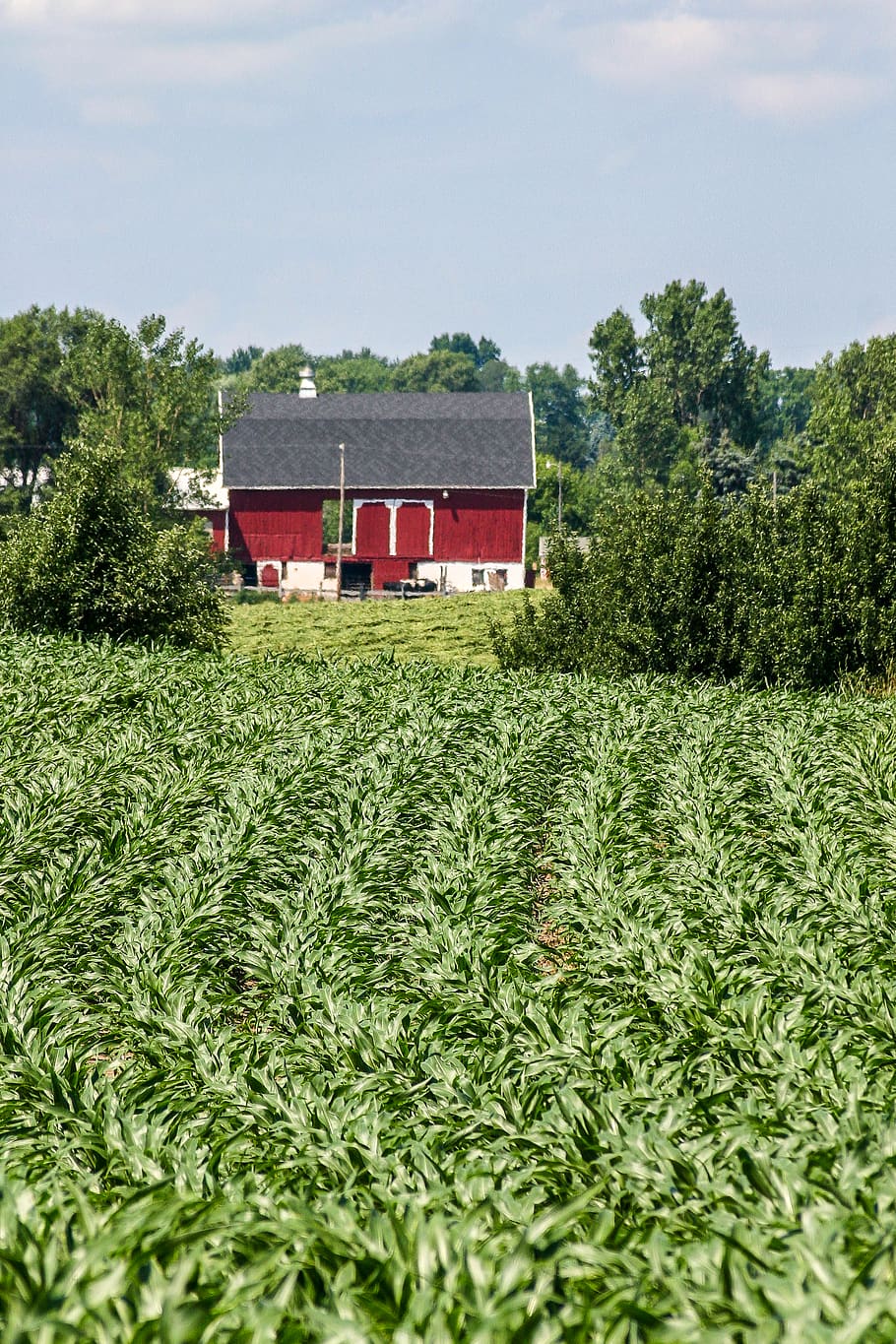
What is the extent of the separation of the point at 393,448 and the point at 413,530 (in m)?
5.45

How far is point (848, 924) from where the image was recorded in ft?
27.2

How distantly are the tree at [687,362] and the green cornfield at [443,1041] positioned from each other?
69.7m

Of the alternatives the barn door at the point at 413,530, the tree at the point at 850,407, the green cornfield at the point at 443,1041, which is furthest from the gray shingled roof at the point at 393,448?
the green cornfield at the point at 443,1041

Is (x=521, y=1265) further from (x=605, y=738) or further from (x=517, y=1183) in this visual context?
(x=605, y=738)

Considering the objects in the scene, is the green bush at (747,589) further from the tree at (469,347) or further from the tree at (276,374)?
the tree at (469,347)

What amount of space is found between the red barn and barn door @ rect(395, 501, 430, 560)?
46 mm

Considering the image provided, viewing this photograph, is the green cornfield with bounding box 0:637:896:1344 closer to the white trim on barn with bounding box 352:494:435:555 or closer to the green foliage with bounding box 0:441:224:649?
the green foliage with bounding box 0:441:224:649

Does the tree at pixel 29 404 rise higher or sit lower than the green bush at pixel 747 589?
higher

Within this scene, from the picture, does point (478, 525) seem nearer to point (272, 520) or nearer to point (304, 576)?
point (304, 576)

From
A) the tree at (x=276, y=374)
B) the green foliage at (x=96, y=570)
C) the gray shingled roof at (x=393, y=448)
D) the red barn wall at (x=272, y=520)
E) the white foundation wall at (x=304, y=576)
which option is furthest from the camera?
the tree at (x=276, y=374)

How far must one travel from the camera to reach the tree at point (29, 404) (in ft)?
199

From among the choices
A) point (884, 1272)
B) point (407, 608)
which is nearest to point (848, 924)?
point (884, 1272)

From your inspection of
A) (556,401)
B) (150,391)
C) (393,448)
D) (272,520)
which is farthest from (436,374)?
(150,391)

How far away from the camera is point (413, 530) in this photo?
58.3m
